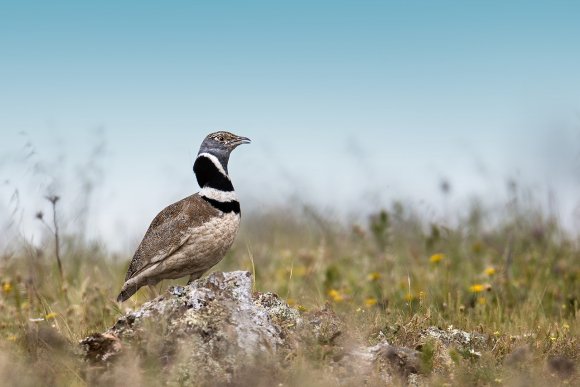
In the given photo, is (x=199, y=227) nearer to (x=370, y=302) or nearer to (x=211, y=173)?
(x=211, y=173)

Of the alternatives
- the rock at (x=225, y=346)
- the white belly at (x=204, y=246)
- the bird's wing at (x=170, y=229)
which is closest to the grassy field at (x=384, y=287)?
the rock at (x=225, y=346)

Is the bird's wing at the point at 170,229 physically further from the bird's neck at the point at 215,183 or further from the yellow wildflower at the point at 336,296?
the yellow wildflower at the point at 336,296

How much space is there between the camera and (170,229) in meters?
6.31

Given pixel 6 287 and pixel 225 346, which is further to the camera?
pixel 6 287

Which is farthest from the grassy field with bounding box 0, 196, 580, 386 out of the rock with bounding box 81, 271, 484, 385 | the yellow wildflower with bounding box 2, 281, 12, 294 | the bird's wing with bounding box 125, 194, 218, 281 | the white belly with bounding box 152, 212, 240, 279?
the bird's wing with bounding box 125, 194, 218, 281

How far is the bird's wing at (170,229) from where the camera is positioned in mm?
6219

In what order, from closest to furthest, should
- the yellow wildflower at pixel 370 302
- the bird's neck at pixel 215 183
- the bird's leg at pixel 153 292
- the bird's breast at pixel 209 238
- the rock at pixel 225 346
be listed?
the rock at pixel 225 346 → the bird's breast at pixel 209 238 → the bird's neck at pixel 215 183 → the bird's leg at pixel 153 292 → the yellow wildflower at pixel 370 302

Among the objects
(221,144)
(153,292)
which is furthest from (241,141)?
(153,292)

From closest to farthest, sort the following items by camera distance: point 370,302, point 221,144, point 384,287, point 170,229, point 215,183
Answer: point 170,229 < point 215,183 < point 221,144 < point 370,302 < point 384,287

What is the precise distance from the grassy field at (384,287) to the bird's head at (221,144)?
796 millimetres

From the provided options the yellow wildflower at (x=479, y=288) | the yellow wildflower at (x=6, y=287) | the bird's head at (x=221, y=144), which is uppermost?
the bird's head at (x=221, y=144)

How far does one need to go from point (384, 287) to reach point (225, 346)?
163 inches

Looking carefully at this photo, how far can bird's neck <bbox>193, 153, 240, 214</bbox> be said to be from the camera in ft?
20.8

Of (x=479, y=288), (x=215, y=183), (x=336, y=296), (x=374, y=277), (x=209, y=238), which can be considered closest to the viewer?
(x=209, y=238)
